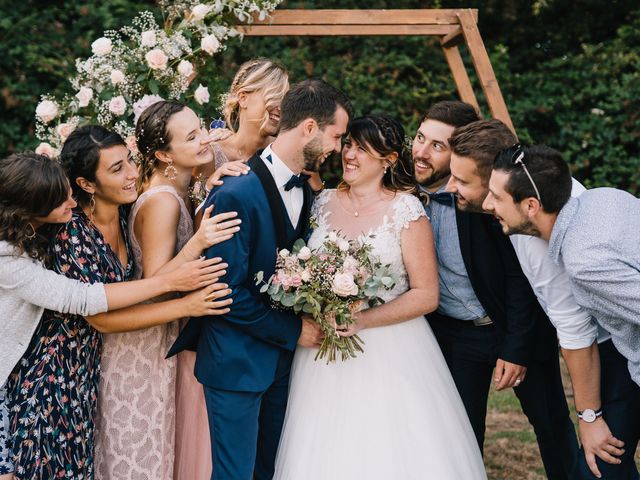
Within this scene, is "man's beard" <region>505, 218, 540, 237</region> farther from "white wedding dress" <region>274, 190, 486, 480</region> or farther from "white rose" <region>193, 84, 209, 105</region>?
"white rose" <region>193, 84, 209, 105</region>

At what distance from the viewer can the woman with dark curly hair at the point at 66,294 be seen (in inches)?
121

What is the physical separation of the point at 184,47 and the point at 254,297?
7.01 feet

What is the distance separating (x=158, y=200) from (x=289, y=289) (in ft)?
2.55

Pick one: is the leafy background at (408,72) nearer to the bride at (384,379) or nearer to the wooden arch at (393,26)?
the wooden arch at (393,26)

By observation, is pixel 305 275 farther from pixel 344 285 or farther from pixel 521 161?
pixel 521 161

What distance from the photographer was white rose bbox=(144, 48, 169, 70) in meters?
4.55

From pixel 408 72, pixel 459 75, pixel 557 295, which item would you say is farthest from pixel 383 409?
pixel 408 72

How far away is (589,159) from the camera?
814 cm

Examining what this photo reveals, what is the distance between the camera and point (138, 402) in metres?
3.48

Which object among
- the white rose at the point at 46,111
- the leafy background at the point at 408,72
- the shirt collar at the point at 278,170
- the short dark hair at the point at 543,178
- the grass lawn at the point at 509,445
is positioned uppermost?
the short dark hair at the point at 543,178

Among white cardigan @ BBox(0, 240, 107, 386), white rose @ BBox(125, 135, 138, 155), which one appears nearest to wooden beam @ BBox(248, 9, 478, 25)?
white rose @ BBox(125, 135, 138, 155)

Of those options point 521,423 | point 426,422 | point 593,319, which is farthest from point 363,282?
point 521,423

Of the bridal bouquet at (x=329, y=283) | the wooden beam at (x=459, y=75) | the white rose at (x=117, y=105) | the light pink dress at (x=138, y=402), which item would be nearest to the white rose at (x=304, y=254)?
the bridal bouquet at (x=329, y=283)

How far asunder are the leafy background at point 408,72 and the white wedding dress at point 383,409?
4.28 meters
